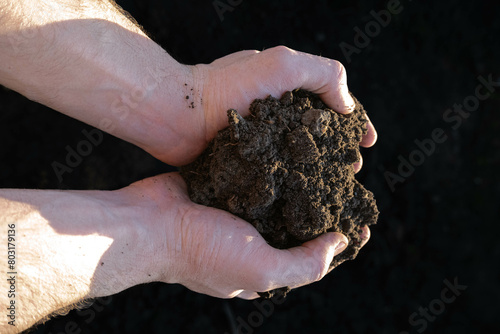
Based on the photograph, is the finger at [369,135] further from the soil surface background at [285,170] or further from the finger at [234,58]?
the finger at [234,58]

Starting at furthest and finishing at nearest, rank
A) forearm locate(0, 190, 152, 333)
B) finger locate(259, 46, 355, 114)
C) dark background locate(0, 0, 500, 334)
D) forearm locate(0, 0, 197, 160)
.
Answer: dark background locate(0, 0, 500, 334) < finger locate(259, 46, 355, 114) < forearm locate(0, 0, 197, 160) < forearm locate(0, 190, 152, 333)

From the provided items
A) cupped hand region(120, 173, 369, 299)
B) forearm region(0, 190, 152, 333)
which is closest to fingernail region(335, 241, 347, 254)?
cupped hand region(120, 173, 369, 299)

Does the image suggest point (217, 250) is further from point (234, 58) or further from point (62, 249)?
point (234, 58)

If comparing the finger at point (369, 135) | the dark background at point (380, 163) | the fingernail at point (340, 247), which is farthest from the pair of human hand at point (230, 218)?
the dark background at point (380, 163)

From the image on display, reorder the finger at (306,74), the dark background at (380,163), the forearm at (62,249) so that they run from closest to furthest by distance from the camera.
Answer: the forearm at (62,249), the finger at (306,74), the dark background at (380,163)

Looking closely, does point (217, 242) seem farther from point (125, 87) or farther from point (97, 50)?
point (97, 50)

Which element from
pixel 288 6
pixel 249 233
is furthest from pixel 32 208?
pixel 288 6

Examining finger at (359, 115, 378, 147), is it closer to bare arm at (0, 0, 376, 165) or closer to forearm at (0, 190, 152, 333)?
bare arm at (0, 0, 376, 165)
